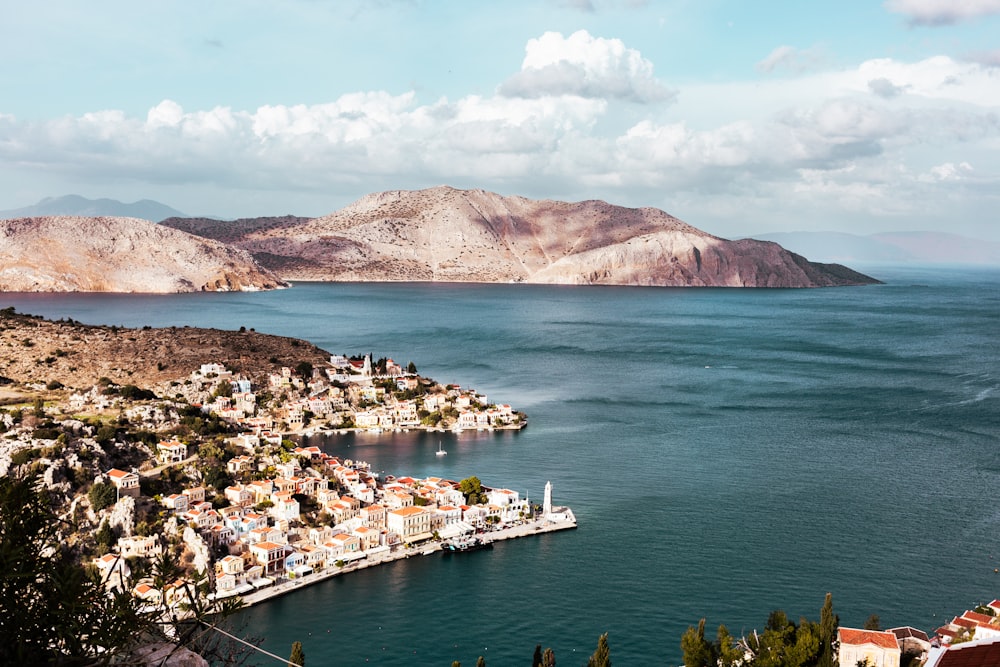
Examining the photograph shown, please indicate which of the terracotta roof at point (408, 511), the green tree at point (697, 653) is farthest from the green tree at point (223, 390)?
the green tree at point (697, 653)

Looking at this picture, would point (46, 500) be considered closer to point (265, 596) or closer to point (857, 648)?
point (857, 648)

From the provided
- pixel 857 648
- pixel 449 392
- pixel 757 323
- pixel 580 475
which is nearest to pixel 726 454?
pixel 580 475

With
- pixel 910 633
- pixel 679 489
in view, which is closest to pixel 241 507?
pixel 679 489

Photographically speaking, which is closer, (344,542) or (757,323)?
(344,542)

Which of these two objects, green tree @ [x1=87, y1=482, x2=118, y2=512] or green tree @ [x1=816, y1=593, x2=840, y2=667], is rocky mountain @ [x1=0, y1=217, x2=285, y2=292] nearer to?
green tree @ [x1=87, y1=482, x2=118, y2=512]

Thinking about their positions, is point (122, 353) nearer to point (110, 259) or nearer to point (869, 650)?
point (869, 650)
